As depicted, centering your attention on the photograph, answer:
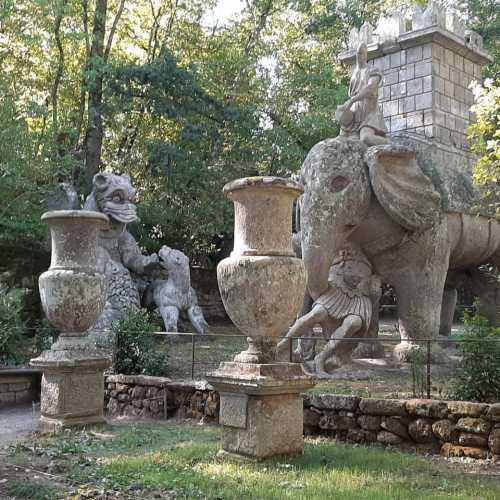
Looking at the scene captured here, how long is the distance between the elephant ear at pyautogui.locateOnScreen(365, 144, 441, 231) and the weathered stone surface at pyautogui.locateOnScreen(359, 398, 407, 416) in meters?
2.89

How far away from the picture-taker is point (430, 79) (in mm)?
9828

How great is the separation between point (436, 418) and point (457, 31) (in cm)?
657

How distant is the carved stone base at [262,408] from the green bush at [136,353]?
3161 millimetres

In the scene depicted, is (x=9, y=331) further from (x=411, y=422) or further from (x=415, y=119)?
(x=415, y=119)

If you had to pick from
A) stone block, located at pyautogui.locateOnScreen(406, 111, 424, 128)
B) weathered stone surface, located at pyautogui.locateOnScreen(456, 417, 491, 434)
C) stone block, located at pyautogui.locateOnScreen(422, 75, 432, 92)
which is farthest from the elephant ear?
weathered stone surface, located at pyautogui.locateOnScreen(456, 417, 491, 434)

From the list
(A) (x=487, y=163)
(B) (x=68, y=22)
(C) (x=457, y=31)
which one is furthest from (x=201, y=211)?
(A) (x=487, y=163)

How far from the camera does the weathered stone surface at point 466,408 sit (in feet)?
17.7

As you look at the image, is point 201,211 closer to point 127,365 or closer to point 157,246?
point 157,246

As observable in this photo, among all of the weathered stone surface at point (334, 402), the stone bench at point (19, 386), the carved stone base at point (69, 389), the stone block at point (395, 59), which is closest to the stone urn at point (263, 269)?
the weathered stone surface at point (334, 402)

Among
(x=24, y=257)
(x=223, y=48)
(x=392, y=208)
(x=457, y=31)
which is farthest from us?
(x=223, y=48)

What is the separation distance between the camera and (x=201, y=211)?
18.0 meters

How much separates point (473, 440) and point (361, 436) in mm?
1023

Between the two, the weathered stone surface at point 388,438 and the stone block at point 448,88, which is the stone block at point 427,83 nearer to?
the stone block at point 448,88

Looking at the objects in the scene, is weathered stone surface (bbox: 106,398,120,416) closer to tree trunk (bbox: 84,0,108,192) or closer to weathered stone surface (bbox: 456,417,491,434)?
weathered stone surface (bbox: 456,417,491,434)
